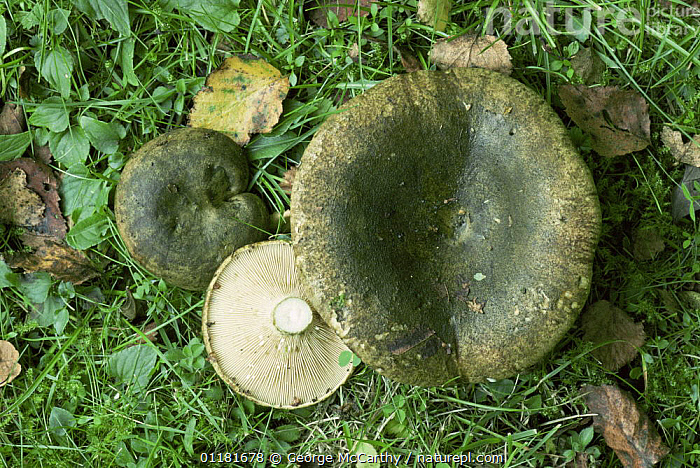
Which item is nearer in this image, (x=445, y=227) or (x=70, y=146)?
(x=445, y=227)

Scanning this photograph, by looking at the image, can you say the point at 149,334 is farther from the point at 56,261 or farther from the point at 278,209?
the point at 278,209

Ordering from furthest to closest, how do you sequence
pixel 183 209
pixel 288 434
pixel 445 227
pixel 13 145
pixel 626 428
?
1. pixel 13 145
2. pixel 288 434
3. pixel 626 428
4. pixel 183 209
5. pixel 445 227

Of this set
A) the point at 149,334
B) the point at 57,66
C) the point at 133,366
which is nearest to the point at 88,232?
the point at 149,334

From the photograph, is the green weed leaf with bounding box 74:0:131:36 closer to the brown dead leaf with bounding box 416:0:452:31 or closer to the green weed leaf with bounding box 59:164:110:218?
the green weed leaf with bounding box 59:164:110:218

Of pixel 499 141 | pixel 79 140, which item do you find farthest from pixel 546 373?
pixel 79 140

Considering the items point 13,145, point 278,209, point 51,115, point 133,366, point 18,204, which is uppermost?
point 51,115

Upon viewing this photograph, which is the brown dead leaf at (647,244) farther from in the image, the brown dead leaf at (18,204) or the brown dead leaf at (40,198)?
the brown dead leaf at (18,204)

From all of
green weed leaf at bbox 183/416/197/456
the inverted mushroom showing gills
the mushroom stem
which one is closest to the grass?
green weed leaf at bbox 183/416/197/456
